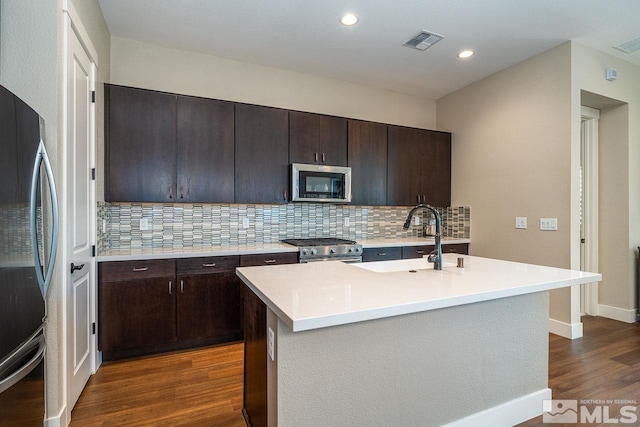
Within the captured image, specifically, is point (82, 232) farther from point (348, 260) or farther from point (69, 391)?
point (348, 260)

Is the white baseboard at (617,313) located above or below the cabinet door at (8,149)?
below

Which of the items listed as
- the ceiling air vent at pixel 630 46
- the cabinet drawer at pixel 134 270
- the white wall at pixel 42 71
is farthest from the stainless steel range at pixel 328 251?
the ceiling air vent at pixel 630 46

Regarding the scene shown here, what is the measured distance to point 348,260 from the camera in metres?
3.47

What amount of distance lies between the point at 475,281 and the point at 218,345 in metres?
2.36

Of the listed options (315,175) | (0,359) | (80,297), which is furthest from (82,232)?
(315,175)

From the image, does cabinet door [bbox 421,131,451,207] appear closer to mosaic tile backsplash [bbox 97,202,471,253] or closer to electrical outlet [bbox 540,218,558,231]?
mosaic tile backsplash [bbox 97,202,471,253]

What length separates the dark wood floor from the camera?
1.97 m

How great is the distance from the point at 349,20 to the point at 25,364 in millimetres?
3065

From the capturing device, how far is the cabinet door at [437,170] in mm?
4379

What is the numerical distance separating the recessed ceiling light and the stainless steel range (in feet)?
6.72

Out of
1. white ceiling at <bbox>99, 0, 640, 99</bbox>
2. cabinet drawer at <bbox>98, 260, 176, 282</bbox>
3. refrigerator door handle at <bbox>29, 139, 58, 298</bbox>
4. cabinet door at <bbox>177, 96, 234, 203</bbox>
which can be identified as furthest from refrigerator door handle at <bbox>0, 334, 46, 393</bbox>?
white ceiling at <bbox>99, 0, 640, 99</bbox>

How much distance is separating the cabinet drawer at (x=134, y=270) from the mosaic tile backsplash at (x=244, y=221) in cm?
29

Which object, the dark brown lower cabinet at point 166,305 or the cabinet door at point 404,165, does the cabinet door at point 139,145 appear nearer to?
the dark brown lower cabinet at point 166,305

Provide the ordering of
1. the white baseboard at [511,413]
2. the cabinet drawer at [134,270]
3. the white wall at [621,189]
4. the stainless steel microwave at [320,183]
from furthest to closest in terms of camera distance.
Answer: the white wall at [621,189]
the stainless steel microwave at [320,183]
the cabinet drawer at [134,270]
the white baseboard at [511,413]
